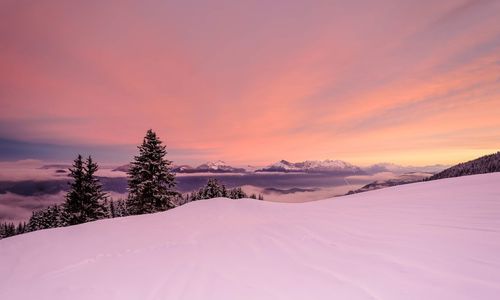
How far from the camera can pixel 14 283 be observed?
4.04 m

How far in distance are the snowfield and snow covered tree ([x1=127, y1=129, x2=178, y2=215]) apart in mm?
17712

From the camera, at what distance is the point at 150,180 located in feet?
79.9

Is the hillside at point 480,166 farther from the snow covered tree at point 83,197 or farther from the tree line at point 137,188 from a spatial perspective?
the snow covered tree at point 83,197

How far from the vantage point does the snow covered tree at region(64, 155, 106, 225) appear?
82.2 feet

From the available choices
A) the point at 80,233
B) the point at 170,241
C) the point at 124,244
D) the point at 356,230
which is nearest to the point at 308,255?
the point at 356,230

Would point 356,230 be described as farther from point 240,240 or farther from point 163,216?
point 163,216

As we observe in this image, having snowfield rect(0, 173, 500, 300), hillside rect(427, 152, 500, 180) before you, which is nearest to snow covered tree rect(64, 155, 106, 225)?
snowfield rect(0, 173, 500, 300)

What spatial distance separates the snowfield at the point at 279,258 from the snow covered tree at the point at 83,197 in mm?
21120

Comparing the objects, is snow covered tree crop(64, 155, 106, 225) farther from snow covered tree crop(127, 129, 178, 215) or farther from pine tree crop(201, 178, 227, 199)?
pine tree crop(201, 178, 227, 199)

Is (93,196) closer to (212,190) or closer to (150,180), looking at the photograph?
(150,180)

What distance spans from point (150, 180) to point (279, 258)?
22.2m

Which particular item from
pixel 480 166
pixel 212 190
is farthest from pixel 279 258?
pixel 480 166

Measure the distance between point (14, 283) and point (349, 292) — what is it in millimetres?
4728

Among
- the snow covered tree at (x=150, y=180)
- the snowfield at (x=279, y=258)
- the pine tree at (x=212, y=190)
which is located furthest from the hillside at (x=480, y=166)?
the snowfield at (x=279, y=258)
